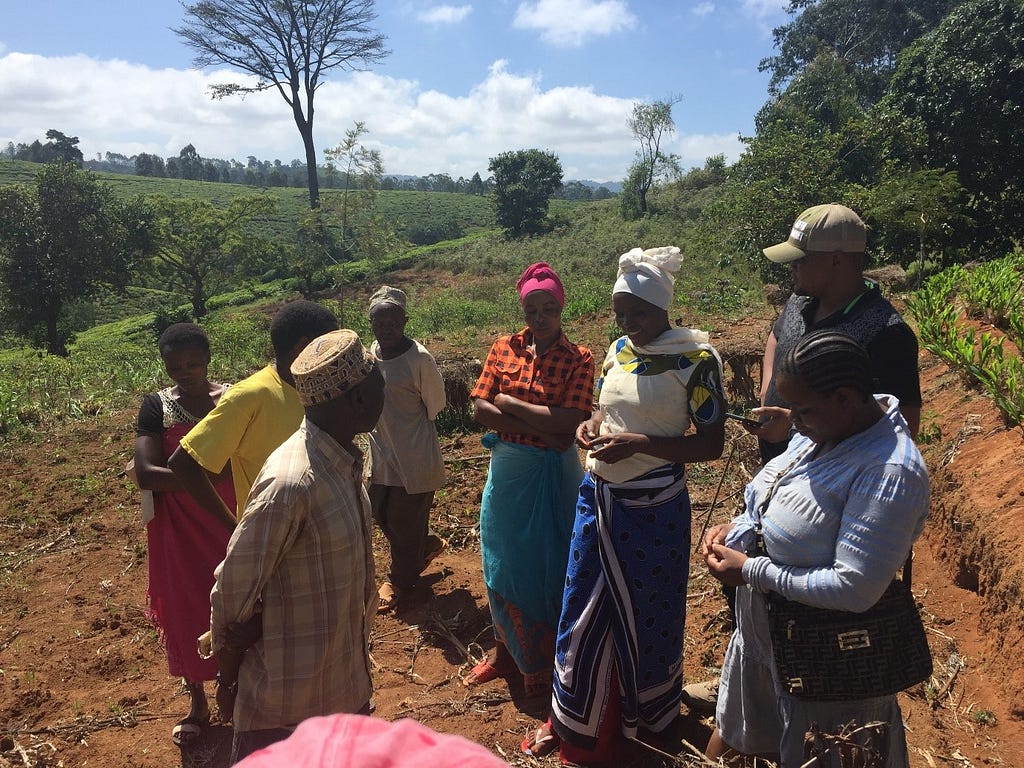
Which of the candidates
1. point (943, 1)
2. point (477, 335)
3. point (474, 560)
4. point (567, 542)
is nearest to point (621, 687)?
point (567, 542)

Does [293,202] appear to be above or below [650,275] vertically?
above

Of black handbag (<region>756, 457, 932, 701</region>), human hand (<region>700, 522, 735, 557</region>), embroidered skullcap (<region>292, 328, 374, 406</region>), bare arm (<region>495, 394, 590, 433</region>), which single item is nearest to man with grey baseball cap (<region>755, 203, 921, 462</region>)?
human hand (<region>700, 522, 735, 557</region>)

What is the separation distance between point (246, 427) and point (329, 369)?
0.88m

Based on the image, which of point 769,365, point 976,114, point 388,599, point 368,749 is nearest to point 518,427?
point 769,365

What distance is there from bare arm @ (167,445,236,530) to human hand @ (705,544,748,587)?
1710 mm

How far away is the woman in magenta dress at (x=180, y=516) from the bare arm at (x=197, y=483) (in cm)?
22

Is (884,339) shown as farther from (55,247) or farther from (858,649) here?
(55,247)

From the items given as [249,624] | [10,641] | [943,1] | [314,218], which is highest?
[943,1]

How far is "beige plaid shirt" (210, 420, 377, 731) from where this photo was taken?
1.72 meters

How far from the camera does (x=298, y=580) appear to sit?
1.82 m

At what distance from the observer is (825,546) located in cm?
168

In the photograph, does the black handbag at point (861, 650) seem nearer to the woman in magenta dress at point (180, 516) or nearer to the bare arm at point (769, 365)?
the bare arm at point (769, 365)

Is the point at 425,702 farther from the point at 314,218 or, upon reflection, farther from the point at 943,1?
the point at 943,1

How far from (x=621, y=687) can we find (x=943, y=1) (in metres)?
34.9
